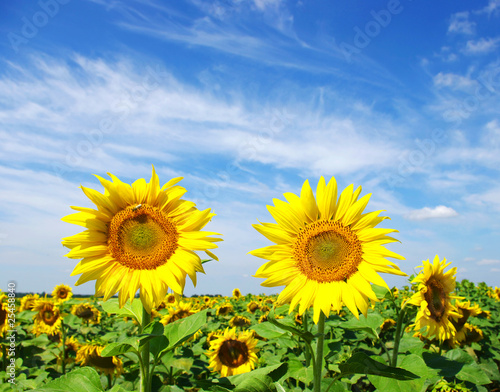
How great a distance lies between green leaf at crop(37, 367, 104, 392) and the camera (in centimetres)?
249

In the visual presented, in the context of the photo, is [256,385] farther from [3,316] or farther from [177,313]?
[3,316]

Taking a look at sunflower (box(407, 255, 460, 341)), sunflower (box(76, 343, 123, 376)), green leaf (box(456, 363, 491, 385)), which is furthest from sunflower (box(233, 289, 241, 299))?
sunflower (box(407, 255, 460, 341))

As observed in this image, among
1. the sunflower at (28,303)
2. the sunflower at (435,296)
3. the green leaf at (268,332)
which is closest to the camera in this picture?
the green leaf at (268,332)

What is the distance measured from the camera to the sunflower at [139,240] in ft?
8.38

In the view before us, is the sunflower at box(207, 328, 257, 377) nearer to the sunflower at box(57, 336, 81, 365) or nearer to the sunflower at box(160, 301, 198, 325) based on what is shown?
the sunflower at box(160, 301, 198, 325)

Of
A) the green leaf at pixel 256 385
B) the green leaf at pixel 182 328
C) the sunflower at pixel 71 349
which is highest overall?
the green leaf at pixel 182 328

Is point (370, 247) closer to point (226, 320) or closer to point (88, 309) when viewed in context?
point (226, 320)

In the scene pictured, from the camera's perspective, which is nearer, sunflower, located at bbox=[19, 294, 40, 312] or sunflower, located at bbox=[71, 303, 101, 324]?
sunflower, located at bbox=[19, 294, 40, 312]

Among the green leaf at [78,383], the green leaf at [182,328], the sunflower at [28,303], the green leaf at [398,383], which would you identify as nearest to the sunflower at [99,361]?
the green leaf at [78,383]

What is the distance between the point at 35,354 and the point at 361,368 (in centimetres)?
605

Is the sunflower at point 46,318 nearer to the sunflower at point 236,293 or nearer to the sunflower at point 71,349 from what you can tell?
the sunflower at point 71,349

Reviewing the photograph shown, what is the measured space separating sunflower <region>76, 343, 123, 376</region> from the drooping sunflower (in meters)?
3.54

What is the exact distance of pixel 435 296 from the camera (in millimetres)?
3461

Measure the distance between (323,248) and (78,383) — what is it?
1.89 metres
